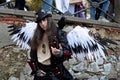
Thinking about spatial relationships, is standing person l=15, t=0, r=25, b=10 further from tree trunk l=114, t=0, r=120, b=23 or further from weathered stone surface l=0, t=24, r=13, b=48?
tree trunk l=114, t=0, r=120, b=23

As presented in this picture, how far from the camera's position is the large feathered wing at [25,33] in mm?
5438

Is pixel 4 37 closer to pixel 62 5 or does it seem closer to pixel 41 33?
pixel 62 5

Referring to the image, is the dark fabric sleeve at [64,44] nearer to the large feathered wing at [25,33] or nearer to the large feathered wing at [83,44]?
the large feathered wing at [83,44]

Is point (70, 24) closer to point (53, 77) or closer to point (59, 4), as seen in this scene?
point (59, 4)

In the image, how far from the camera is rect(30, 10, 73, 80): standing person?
15.8 feet

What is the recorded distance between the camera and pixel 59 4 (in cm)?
696

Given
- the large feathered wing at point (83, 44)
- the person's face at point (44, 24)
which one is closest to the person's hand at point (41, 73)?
the person's face at point (44, 24)

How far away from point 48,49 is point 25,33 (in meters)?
0.72

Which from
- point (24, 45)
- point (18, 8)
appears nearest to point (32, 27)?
point (24, 45)

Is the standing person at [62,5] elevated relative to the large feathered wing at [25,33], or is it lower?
elevated

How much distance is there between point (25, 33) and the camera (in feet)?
18.1

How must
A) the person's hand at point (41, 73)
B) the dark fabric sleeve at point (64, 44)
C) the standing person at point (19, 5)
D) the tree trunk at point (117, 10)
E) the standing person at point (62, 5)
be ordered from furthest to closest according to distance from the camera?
the tree trunk at point (117, 10) → the standing person at point (62, 5) → the standing person at point (19, 5) → the person's hand at point (41, 73) → the dark fabric sleeve at point (64, 44)

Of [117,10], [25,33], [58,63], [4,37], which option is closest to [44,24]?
[58,63]

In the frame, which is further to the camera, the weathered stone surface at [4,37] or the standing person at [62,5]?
the standing person at [62,5]
